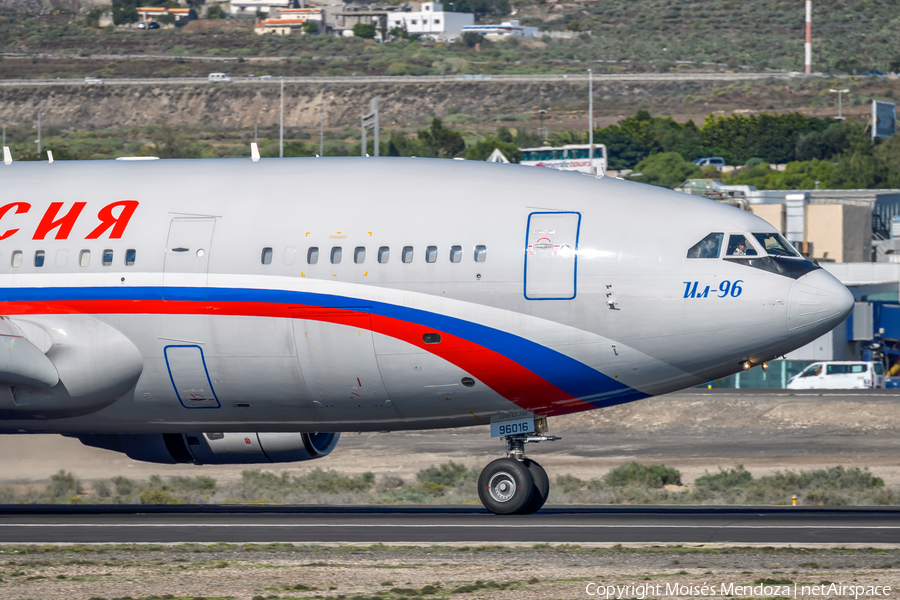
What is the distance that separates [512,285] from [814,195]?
267 feet

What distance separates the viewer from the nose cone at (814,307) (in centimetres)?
2130

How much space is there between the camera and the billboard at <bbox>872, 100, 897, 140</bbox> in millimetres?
160375

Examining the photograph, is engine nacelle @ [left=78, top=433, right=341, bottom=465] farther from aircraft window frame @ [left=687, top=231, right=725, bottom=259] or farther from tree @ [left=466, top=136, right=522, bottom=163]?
tree @ [left=466, top=136, right=522, bottom=163]

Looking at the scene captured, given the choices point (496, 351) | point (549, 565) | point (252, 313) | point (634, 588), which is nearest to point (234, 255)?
point (252, 313)

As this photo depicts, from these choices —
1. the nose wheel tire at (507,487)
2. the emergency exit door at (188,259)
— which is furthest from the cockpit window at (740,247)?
the emergency exit door at (188,259)

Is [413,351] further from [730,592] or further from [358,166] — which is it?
[730,592]

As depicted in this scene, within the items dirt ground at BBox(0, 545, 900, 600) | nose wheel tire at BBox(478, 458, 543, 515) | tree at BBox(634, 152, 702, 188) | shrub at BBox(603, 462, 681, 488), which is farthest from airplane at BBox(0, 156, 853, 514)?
tree at BBox(634, 152, 702, 188)

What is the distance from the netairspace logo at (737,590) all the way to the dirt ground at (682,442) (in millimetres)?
20784

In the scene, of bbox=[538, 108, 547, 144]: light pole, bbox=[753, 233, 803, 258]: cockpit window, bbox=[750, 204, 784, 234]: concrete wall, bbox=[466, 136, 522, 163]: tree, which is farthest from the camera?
bbox=[538, 108, 547, 144]: light pole

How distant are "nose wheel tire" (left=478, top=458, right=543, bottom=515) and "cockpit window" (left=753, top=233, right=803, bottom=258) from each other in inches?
222

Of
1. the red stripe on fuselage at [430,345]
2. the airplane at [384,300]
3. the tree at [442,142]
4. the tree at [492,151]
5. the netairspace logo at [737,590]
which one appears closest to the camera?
the netairspace logo at [737,590]

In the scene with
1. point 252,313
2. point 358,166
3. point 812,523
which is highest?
point 358,166

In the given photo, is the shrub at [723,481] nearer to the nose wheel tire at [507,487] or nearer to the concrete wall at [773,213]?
the nose wheel tire at [507,487]

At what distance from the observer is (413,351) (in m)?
22.5
